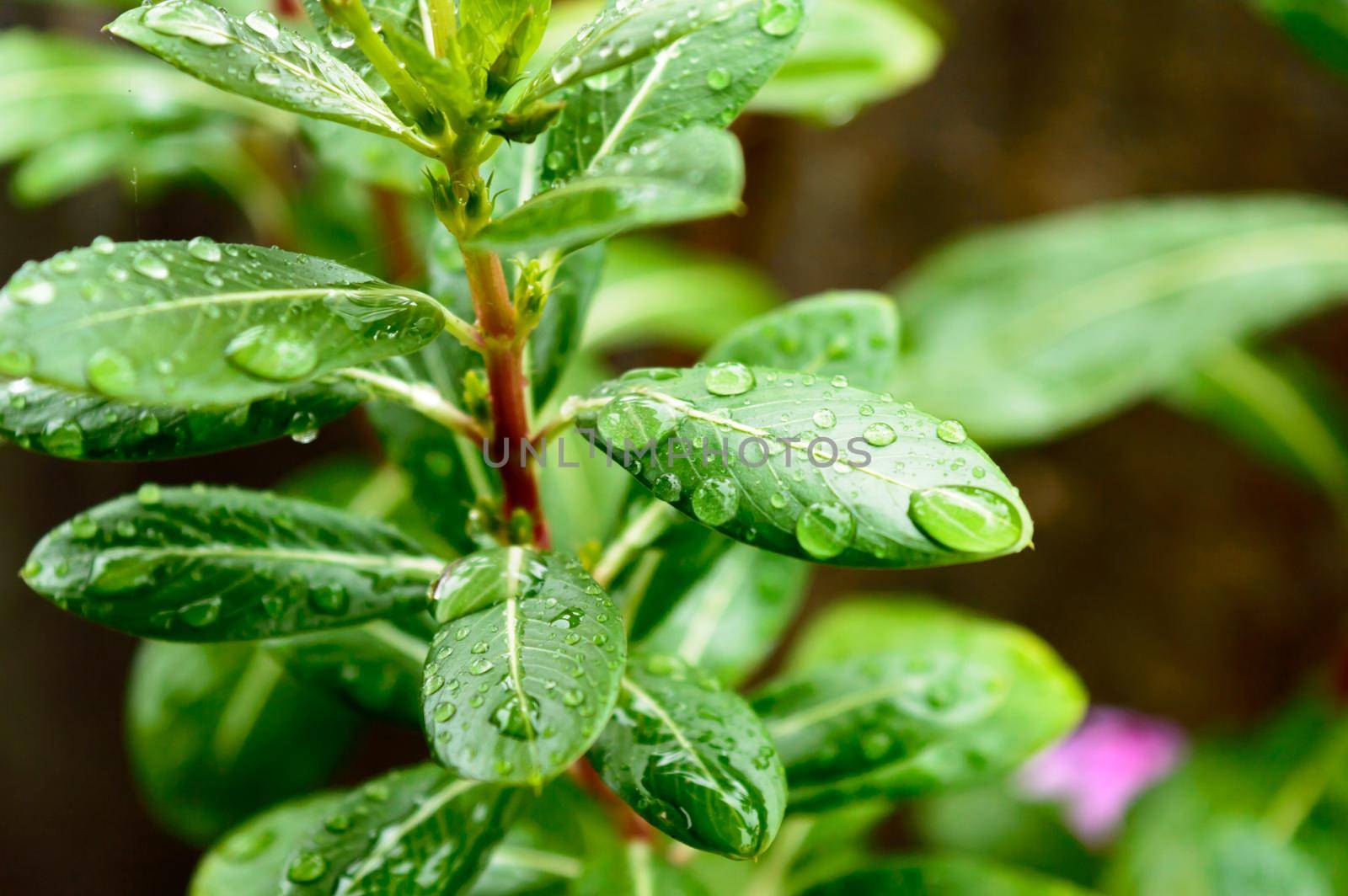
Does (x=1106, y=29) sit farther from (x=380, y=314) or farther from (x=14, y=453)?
(x=14, y=453)

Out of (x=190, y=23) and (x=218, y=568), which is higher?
(x=190, y=23)

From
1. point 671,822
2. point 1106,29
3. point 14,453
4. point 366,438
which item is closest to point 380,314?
point 671,822

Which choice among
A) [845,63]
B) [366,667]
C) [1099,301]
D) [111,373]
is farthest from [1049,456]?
[111,373]

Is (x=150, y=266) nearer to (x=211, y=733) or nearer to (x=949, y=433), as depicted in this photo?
(x=949, y=433)

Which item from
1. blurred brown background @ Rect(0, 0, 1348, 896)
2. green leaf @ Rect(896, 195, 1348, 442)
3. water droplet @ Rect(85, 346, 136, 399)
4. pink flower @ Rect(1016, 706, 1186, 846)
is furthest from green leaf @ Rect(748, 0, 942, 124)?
pink flower @ Rect(1016, 706, 1186, 846)

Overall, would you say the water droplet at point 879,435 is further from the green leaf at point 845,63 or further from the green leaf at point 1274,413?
the green leaf at point 1274,413

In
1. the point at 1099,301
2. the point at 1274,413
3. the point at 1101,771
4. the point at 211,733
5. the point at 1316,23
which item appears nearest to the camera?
the point at 211,733

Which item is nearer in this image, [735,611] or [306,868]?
[306,868]

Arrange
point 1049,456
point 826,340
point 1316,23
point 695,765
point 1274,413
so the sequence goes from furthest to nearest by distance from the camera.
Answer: point 1049,456 < point 1274,413 < point 1316,23 < point 826,340 < point 695,765
